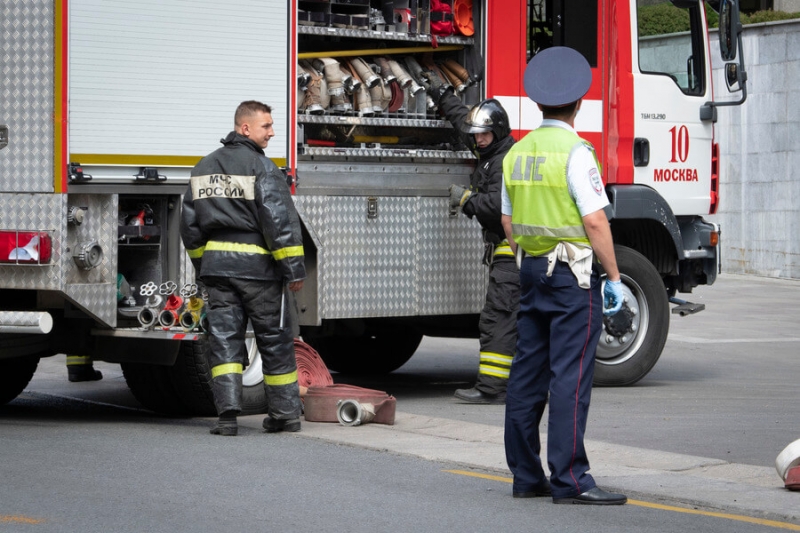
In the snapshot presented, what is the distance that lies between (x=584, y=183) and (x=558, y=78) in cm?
50

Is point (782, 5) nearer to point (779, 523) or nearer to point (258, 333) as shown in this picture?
point (258, 333)

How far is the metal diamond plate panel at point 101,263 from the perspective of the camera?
7969 millimetres

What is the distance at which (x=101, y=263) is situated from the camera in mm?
8062

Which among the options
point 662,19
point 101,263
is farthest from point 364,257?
point 662,19

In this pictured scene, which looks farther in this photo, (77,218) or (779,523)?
(77,218)

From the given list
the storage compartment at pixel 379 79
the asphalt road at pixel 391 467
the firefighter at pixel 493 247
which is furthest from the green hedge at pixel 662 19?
the asphalt road at pixel 391 467

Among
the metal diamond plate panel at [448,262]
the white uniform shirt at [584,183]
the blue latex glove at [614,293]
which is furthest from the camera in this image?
the metal diamond plate panel at [448,262]

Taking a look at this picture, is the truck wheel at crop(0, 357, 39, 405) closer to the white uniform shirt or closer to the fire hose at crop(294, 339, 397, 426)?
the fire hose at crop(294, 339, 397, 426)

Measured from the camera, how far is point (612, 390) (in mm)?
10375

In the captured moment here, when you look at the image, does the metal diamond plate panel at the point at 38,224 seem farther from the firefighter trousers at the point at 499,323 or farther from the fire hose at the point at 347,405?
the firefighter trousers at the point at 499,323

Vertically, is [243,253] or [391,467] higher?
[243,253]

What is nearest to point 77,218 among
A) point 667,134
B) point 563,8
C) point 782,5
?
point 563,8

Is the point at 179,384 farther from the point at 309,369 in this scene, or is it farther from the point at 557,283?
the point at 557,283

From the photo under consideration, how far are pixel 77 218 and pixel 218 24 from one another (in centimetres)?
149
